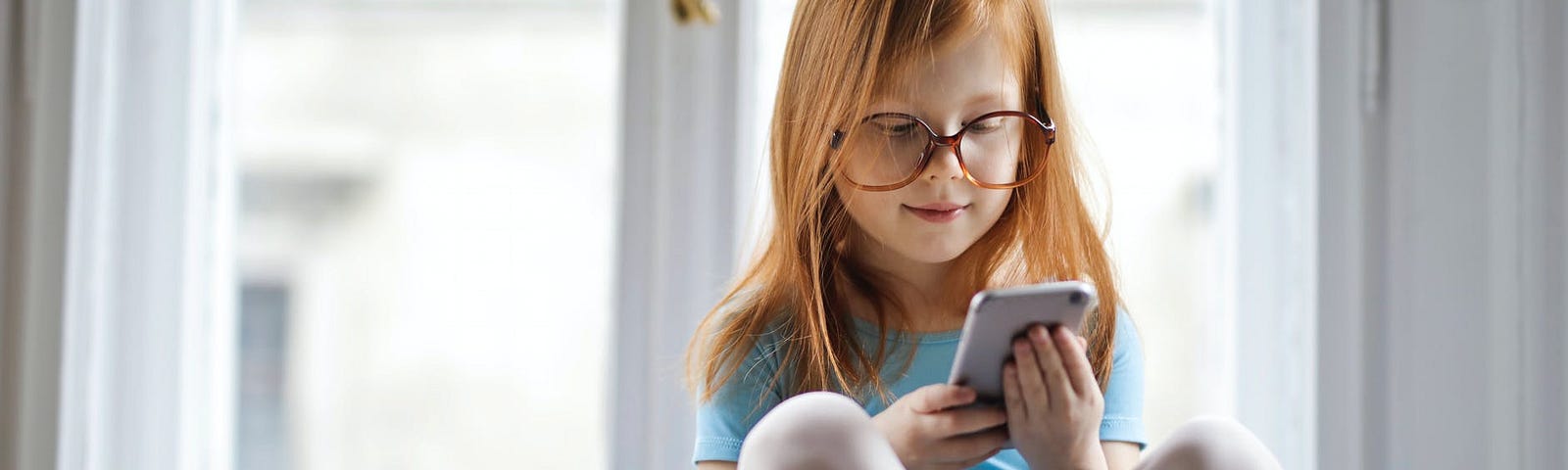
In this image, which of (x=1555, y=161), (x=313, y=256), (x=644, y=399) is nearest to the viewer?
(x=1555, y=161)

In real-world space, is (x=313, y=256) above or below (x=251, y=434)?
above

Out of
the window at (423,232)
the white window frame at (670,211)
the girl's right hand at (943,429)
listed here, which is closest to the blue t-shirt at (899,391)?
the girl's right hand at (943,429)

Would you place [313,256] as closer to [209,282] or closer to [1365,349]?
[209,282]

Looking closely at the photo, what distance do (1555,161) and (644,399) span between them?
0.92m

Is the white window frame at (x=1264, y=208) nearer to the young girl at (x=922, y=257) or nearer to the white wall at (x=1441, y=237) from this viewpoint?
the white wall at (x=1441, y=237)

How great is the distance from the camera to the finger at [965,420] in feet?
2.20

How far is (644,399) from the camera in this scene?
47.9 inches

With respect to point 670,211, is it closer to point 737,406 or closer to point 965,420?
point 737,406

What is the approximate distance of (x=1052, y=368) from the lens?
642 millimetres

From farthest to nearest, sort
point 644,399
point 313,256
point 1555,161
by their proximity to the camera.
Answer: point 313,256, point 644,399, point 1555,161

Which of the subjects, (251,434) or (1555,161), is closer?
(1555,161)

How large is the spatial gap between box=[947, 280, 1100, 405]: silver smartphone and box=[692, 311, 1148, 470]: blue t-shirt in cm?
15

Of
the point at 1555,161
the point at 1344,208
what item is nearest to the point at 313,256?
the point at 1344,208

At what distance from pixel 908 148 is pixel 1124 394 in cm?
26
